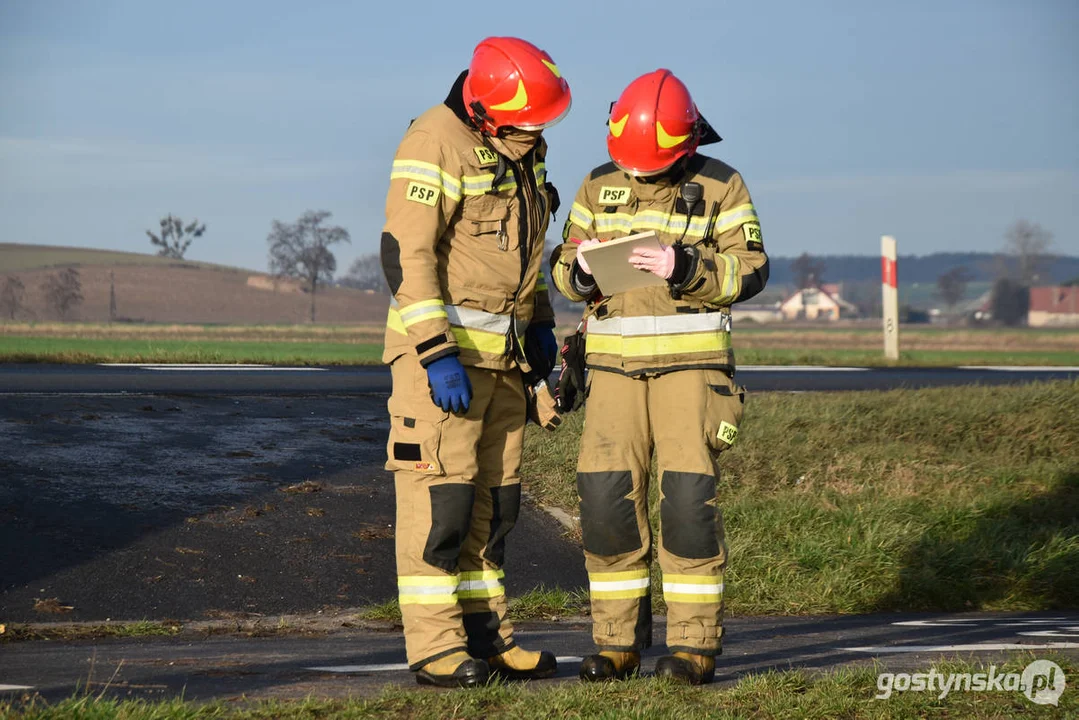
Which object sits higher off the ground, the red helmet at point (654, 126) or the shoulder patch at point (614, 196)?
the red helmet at point (654, 126)

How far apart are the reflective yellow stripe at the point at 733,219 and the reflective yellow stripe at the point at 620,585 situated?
4.39 ft

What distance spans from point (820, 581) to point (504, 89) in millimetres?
3735

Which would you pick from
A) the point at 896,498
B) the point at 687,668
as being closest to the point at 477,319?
the point at 687,668

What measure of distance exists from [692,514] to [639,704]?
82 cm

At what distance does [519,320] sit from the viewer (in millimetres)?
4715

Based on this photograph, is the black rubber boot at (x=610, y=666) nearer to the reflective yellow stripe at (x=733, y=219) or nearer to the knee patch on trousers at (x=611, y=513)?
the knee patch on trousers at (x=611, y=513)

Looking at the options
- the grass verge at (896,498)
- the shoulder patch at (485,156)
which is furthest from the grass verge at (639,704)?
the grass verge at (896,498)

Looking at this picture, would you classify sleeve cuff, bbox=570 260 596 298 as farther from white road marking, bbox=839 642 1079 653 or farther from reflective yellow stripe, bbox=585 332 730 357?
white road marking, bbox=839 642 1079 653

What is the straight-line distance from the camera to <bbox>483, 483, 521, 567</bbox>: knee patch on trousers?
4719 mm

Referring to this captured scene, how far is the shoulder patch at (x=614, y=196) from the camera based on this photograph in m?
4.74

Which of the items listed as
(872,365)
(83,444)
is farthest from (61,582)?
(872,365)

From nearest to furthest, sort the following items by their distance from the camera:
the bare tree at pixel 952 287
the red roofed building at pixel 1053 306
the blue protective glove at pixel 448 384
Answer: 1. the blue protective glove at pixel 448 384
2. the red roofed building at pixel 1053 306
3. the bare tree at pixel 952 287

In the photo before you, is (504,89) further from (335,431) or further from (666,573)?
(335,431)

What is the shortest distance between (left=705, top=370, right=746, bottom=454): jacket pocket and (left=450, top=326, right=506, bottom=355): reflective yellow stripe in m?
0.79
